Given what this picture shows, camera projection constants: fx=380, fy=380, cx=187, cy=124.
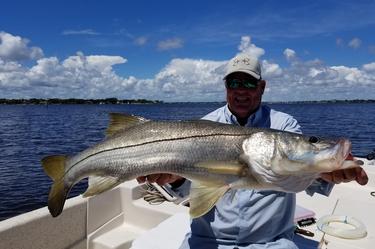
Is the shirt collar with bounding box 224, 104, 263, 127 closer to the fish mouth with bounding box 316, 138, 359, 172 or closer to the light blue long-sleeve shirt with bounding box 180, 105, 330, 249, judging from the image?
the light blue long-sleeve shirt with bounding box 180, 105, 330, 249

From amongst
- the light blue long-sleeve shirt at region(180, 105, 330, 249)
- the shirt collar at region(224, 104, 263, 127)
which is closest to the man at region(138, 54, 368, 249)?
the light blue long-sleeve shirt at region(180, 105, 330, 249)

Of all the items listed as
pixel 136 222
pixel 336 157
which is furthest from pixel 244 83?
pixel 136 222

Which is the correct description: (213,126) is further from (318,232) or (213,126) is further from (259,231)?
(318,232)

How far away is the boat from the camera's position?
16.6 ft

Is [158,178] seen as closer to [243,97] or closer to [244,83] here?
[243,97]

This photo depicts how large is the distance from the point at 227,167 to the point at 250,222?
1.04m

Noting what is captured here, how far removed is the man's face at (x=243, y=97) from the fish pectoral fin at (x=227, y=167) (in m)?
1.51

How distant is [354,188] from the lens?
800 cm

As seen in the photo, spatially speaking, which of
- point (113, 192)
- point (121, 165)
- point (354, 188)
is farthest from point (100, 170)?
point (354, 188)

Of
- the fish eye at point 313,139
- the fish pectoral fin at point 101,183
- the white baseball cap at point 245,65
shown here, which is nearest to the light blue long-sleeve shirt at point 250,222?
the fish eye at point 313,139

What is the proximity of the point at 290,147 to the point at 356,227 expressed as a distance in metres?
3.08

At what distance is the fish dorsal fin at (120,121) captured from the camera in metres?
3.70

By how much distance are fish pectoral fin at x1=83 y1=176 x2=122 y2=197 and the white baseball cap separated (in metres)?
1.98

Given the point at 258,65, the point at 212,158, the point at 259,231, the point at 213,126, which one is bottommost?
the point at 259,231
